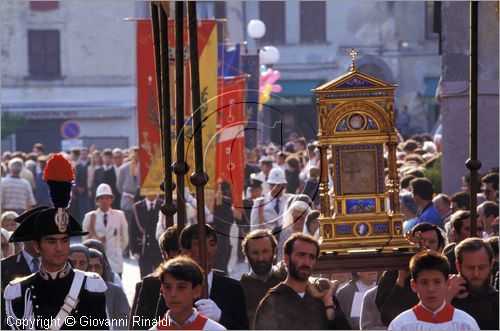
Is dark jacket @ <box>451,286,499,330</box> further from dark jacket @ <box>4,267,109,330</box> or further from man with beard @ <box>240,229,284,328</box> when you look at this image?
dark jacket @ <box>4,267,109,330</box>

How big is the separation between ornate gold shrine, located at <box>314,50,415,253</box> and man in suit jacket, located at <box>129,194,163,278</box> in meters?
7.67

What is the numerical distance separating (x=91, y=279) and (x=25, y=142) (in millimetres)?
41502

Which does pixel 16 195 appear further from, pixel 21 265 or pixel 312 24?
pixel 312 24

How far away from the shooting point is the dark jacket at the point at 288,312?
7.66m

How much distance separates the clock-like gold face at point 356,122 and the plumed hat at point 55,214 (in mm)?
1636

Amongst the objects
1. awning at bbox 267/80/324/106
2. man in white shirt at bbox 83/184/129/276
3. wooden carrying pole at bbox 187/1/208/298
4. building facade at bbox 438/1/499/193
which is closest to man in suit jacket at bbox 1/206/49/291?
wooden carrying pole at bbox 187/1/208/298

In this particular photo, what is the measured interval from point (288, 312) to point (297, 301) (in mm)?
75

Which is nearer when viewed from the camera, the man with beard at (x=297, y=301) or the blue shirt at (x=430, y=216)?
the man with beard at (x=297, y=301)

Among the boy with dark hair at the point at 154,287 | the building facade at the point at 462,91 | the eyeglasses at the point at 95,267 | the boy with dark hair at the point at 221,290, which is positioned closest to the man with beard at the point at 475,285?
the boy with dark hair at the point at 221,290

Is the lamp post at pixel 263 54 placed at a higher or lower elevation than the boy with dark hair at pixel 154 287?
higher

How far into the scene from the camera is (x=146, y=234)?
16219 mm

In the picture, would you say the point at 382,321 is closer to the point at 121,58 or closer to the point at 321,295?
the point at 321,295

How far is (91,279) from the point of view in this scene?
7.01m

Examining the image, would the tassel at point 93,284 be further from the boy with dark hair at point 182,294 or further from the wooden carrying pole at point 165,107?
the wooden carrying pole at point 165,107
